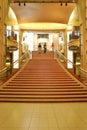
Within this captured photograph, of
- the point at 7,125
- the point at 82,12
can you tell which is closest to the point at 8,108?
the point at 7,125

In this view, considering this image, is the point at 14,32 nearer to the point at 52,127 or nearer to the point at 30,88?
the point at 30,88

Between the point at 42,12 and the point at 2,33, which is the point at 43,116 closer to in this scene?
the point at 2,33

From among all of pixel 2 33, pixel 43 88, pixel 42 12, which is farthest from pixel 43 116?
pixel 42 12

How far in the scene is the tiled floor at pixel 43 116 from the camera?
5.26m

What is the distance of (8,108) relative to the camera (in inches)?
291

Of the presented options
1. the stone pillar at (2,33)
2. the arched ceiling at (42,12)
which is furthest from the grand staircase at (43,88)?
the arched ceiling at (42,12)

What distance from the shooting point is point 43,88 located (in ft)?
34.2

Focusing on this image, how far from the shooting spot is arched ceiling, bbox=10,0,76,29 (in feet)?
52.8

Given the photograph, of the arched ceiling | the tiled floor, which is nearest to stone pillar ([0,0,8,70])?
the arched ceiling

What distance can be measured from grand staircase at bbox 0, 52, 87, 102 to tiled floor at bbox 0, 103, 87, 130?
765 mm

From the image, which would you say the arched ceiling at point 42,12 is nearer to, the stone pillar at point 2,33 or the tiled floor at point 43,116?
the stone pillar at point 2,33

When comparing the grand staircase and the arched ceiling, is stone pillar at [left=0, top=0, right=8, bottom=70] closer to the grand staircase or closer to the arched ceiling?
the grand staircase

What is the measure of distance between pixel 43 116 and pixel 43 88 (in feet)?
13.4

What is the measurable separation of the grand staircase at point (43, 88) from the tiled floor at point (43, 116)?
765 mm
